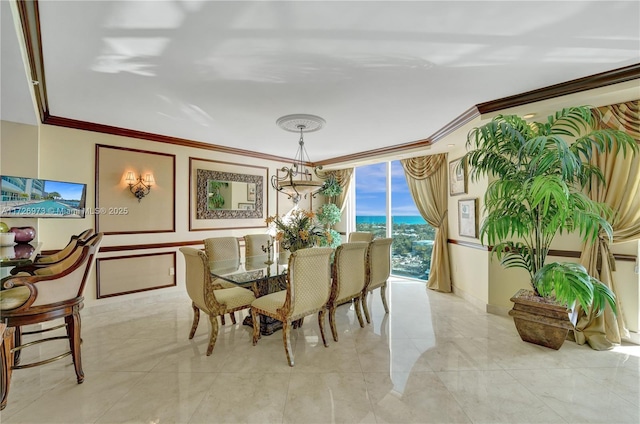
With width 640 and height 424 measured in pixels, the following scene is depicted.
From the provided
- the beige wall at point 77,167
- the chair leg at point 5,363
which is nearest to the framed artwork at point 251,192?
the beige wall at point 77,167

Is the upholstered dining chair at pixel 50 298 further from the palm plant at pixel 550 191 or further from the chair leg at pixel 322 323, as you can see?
the palm plant at pixel 550 191

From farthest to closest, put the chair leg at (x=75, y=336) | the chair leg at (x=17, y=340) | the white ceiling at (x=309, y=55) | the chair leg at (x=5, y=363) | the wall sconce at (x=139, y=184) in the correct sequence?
1. the wall sconce at (x=139, y=184)
2. the chair leg at (x=17, y=340)
3. the chair leg at (x=75, y=336)
4. the chair leg at (x=5, y=363)
5. the white ceiling at (x=309, y=55)

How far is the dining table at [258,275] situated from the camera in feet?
9.20

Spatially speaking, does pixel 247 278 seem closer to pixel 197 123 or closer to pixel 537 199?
pixel 197 123

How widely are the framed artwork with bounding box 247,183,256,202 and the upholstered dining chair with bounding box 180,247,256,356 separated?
2785mm

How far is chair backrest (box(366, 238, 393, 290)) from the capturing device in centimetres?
347

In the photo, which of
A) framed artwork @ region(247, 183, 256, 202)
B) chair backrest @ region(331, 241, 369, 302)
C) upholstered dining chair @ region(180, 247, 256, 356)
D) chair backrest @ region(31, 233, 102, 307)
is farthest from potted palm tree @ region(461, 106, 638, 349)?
framed artwork @ region(247, 183, 256, 202)

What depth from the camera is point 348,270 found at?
308 cm

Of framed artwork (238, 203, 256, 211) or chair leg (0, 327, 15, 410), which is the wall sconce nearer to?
framed artwork (238, 203, 256, 211)

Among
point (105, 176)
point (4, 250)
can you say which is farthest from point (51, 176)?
point (4, 250)

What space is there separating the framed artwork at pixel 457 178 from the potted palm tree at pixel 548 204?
59.1 inches

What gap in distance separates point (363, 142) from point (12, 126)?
4.53 metres

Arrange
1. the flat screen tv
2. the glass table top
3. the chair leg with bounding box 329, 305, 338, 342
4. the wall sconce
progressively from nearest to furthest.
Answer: the glass table top, the chair leg with bounding box 329, 305, 338, 342, the flat screen tv, the wall sconce

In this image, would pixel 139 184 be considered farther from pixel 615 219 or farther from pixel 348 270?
pixel 615 219
